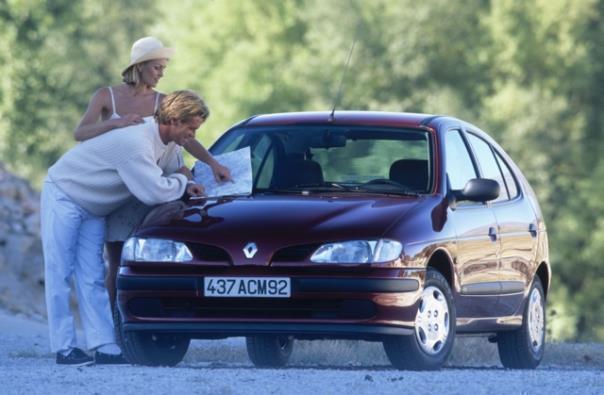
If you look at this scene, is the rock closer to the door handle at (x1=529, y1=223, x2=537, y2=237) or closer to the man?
the door handle at (x1=529, y1=223, x2=537, y2=237)

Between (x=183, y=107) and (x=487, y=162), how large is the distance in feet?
7.92

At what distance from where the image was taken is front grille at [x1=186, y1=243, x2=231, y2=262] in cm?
990

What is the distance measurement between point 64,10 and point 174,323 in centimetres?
4655

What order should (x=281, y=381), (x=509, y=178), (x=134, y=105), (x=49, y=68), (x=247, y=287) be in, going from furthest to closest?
(x=49, y=68)
(x=509, y=178)
(x=134, y=105)
(x=247, y=287)
(x=281, y=381)

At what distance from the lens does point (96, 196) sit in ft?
35.7

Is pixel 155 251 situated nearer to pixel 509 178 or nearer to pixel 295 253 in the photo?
pixel 295 253

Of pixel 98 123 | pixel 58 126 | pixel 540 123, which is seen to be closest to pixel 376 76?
Answer: pixel 540 123

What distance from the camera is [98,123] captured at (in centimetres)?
1098

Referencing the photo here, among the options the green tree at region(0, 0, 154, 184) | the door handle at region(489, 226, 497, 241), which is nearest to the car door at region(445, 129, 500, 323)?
the door handle at region(489, 226, 497, 241)

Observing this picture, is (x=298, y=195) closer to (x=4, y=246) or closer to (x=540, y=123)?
(x=4, y=246)

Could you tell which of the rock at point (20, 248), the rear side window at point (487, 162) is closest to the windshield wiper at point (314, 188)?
the rear side window at point (487, 162)

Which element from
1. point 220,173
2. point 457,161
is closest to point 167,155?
point 220,173

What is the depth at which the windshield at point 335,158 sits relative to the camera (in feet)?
35.7

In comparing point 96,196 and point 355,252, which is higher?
point 96,196
